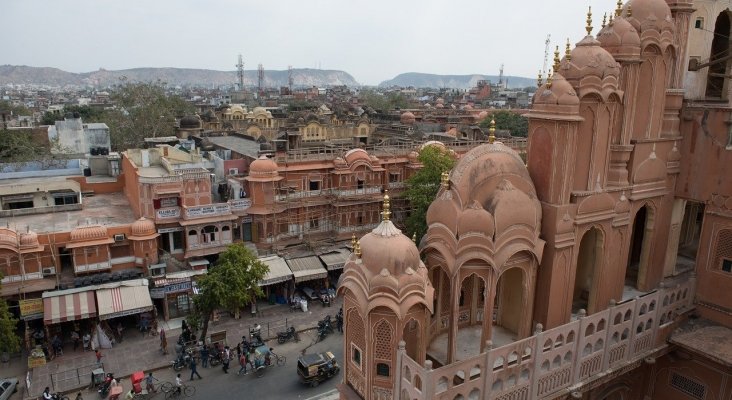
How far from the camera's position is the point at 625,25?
1509 cm

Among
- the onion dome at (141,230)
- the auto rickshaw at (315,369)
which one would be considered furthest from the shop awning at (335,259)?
the onion dome at (141,230)

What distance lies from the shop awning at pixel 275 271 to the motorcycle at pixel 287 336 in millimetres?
3220

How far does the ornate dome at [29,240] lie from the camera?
24.2m

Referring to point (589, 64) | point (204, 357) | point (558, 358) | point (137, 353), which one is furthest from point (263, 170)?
point (558, 358)

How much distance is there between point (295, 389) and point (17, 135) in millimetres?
46797

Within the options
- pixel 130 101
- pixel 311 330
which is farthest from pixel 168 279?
pixel 130 101

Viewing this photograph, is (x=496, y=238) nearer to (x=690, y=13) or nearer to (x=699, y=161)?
(x=699, y=161)

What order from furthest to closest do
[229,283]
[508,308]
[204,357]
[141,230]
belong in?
[141,230]
[229,283]
[204,357]
[508,308]

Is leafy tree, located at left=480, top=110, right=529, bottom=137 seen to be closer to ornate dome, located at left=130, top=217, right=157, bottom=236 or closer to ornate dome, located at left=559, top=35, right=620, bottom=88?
ornate dome, located at left=130, top=217, right=157, bottom=236

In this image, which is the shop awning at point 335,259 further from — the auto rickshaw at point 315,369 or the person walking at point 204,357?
the person walking at point 204,357

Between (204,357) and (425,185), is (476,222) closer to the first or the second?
(204,357)

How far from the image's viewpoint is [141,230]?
26.8 m

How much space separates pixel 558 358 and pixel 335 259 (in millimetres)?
18624

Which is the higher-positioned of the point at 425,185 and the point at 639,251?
the point at 425,185
